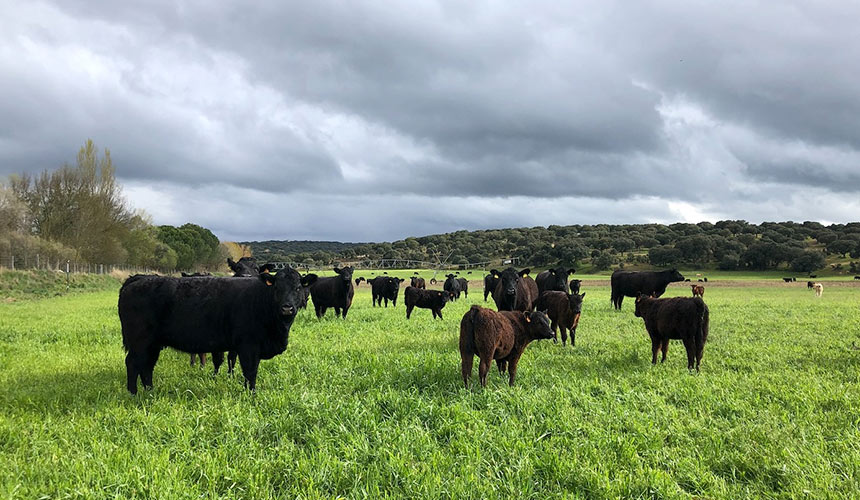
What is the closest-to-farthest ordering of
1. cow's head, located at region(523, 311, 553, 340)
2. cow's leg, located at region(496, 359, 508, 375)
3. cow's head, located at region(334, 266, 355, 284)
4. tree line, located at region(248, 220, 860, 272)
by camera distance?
1. cow's head, located at region(523, 311, 553, 340)
2. cow's leg, located at region(496, 359, 508, 375)
3. cow's head, located at region(334, 266, 355, 284)
4. tree line, located at region(248, 220, 860, 272)

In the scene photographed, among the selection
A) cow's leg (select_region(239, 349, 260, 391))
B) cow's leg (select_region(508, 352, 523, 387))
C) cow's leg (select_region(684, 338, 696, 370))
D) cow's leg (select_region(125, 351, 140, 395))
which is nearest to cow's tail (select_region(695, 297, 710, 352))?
cow's leg (select_region(684, 338, 696, 370))

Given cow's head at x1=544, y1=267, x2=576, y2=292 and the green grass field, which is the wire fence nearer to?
the green grass field

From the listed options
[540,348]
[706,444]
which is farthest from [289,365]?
[706,444]

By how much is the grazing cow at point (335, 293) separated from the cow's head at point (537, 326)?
34.1 feet

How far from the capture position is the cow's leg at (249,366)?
6.77m

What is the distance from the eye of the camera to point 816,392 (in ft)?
21.0

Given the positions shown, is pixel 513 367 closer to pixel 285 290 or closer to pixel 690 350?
pixel 690 350

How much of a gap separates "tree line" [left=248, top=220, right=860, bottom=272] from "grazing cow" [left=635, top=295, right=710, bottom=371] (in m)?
77.6

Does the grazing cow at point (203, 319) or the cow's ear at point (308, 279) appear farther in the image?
the cow's ear at point (308, 279)

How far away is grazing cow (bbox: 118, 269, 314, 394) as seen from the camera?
6.86 meters

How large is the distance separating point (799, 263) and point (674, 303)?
274 ft

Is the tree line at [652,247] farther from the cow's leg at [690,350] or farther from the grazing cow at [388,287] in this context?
the cow's leg at [690,350]

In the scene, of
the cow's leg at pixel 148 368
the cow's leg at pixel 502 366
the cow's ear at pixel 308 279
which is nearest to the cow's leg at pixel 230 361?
the cow's leg at pixel 148 368

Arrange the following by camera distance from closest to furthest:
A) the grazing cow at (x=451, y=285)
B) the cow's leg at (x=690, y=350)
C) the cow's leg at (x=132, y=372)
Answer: the cow's leg at (x=132, y=372) < the cow's leg at (x=690, y=350) < the grazing cow at (x=451, y=285)
